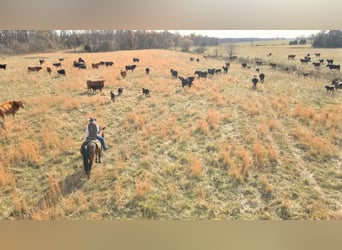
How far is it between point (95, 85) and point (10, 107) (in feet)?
3.44

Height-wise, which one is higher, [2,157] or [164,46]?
[164,46]

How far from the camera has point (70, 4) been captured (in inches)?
123

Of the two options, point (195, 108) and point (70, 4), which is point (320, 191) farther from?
point (70, 4)

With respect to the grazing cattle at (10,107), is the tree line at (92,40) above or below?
above

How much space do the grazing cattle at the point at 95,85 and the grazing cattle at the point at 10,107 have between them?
0.83m

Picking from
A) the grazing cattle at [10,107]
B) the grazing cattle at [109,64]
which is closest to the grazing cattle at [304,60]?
the grazing cattle at [109,64]

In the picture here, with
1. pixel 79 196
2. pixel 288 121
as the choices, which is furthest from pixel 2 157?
pixel 288 121

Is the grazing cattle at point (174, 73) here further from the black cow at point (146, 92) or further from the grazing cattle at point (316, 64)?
the grazing cattle at point (316, 64)

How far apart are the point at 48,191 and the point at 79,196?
369mm

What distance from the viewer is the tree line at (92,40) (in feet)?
10.6

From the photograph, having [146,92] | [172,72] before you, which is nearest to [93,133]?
[146,92]

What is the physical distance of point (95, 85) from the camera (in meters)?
3.63

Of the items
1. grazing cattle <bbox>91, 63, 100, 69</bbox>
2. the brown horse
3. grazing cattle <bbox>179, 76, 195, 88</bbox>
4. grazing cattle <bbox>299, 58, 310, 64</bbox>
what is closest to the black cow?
grazing cattle <bbox>179, 76, 195, 88</bbox>

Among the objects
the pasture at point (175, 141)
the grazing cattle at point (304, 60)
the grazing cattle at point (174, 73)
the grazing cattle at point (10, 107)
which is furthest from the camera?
the grazing cattle at point (174, 73)
